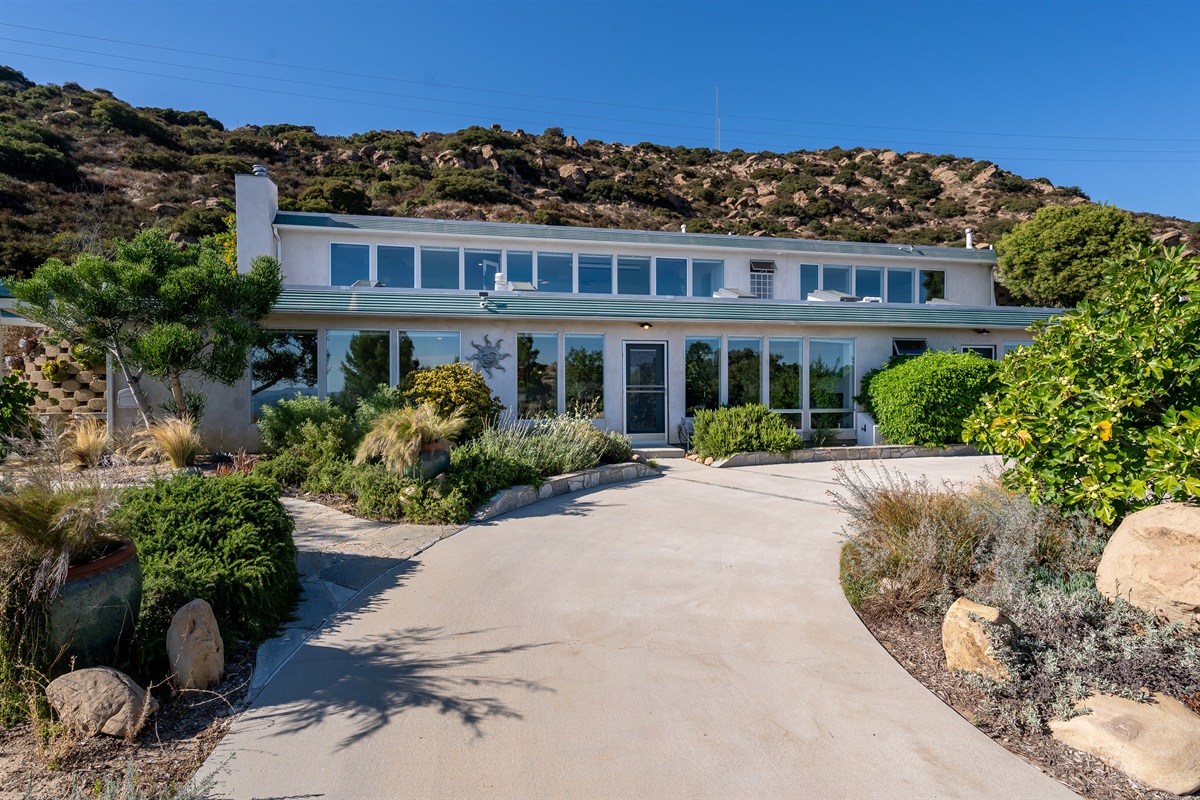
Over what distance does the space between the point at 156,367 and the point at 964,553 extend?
1000 cm

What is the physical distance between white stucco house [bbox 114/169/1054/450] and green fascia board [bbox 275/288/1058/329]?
3 cm

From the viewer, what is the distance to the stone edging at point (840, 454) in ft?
38.8

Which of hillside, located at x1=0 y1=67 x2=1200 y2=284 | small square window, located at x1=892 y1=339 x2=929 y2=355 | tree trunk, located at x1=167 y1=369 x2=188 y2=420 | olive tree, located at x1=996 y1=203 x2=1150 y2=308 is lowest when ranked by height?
tree trunk, located at x1=167 y1=369 x2=188 y2=420

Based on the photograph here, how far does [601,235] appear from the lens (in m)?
16.7

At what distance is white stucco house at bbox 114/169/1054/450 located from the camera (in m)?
11.9

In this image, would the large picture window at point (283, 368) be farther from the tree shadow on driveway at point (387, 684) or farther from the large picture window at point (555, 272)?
the tree shadow on driveway at point (387, 684)

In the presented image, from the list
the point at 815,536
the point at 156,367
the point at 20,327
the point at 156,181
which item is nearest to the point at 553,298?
the point at 156,367

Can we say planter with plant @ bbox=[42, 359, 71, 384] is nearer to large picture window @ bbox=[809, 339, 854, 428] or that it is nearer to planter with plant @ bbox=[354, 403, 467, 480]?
planter with plant @ bbox=[354, 403, 467, 480]

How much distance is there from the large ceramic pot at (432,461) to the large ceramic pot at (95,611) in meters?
4.10

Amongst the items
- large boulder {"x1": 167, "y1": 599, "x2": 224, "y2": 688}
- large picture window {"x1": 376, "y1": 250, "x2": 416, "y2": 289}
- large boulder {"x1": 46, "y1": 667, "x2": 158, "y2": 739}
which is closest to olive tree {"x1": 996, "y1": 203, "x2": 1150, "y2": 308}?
large picture window {"x1": 376, "y1": 250, "x2": 416, "y2": 289}

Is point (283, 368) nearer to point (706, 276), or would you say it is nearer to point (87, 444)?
point (87, 444)

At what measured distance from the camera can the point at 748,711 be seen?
135 inches

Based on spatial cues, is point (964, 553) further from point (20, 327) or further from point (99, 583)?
point (20, 327)

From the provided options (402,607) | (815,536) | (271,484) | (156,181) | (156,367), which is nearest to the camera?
(402,607)
